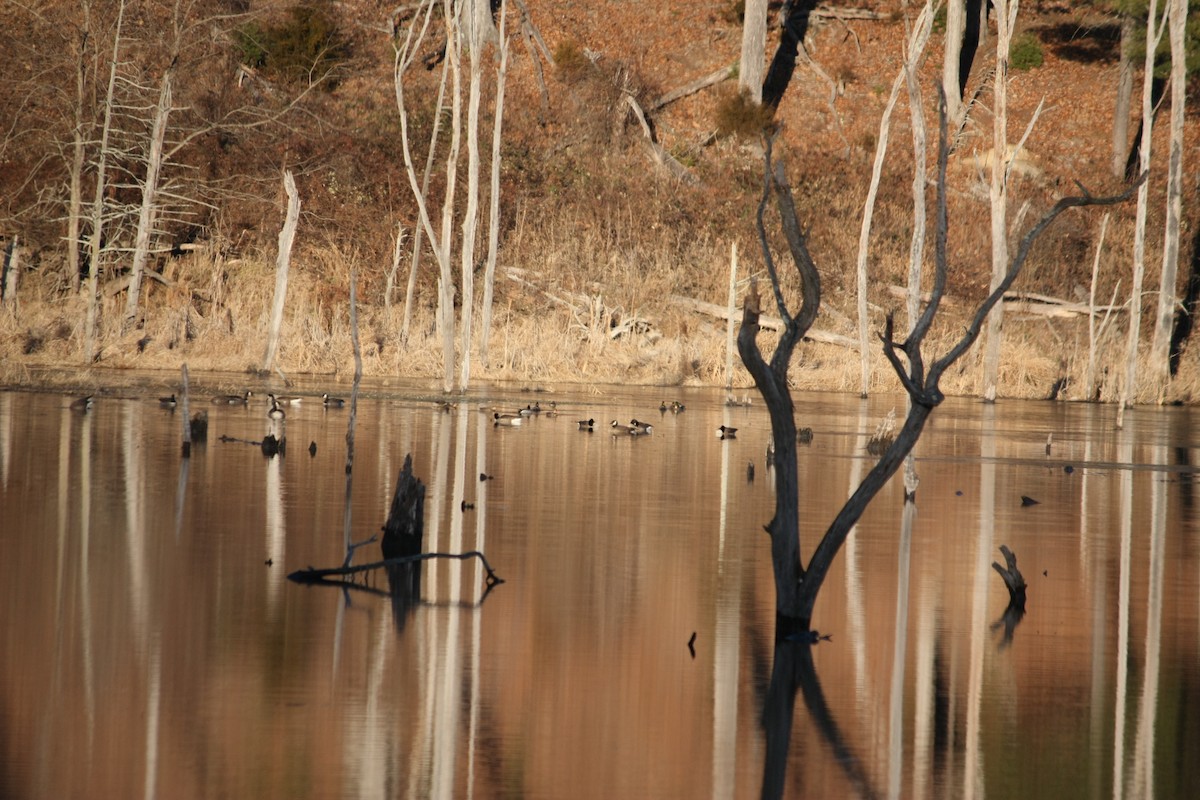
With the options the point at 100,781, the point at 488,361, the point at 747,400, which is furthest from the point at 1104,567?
the point at 488,361

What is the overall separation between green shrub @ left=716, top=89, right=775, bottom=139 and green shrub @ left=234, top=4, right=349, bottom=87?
12.5m

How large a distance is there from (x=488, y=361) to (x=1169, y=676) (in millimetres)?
30145

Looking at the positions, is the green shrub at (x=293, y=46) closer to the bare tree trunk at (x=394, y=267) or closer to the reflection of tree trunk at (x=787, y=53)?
the bare tree trunk at (x=394, y=267)

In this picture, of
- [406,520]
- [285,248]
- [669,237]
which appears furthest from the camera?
[669,237]

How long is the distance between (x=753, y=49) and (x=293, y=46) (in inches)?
586

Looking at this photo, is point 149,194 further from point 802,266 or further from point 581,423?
point 802,266

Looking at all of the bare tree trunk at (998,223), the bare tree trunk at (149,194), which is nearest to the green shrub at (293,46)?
the bare tree trunk at (149,194)

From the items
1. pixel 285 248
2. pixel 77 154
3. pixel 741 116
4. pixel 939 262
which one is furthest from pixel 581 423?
pixel 741 116

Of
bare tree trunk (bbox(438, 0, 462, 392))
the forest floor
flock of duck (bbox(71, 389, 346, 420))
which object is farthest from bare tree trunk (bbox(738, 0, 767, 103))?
flock of duck (bbox(71, 389, 346, 420))

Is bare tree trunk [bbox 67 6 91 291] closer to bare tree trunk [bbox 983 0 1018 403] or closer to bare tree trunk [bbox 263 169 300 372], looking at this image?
bare tree trunk [bbox 263 169 300 372]

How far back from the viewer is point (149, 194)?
3741 centimetres

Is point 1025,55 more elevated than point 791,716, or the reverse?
point 1025,55

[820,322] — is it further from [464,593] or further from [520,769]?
[520,769]

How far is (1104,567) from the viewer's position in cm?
1430
